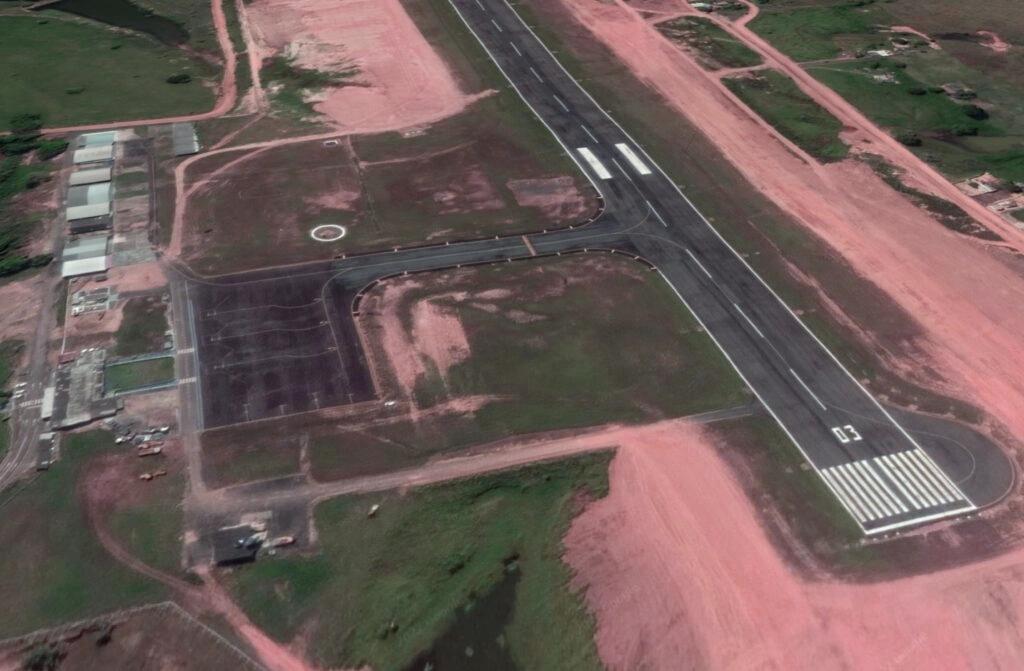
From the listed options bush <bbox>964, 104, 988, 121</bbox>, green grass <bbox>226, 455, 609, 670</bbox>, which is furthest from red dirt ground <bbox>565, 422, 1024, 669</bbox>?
bush <bbox>964, 104, 988, 121</bbox>

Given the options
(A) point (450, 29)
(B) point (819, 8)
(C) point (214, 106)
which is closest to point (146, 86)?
(C) point (214, 106)

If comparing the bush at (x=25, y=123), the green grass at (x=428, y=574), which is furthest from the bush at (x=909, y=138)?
the bush at (x=25, y=123)

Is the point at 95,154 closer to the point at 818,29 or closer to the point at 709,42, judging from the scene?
the point at 709,42

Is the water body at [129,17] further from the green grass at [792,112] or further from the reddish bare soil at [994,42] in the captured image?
the reddish bare soil at [994,42]

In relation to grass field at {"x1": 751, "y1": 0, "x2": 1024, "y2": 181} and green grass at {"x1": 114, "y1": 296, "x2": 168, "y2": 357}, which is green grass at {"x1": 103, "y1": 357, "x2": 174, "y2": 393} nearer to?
green grass at {"x1": 114, "y1": 296, "x2": 168, "y2": 357}

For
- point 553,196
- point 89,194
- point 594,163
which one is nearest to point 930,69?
point 594,163
